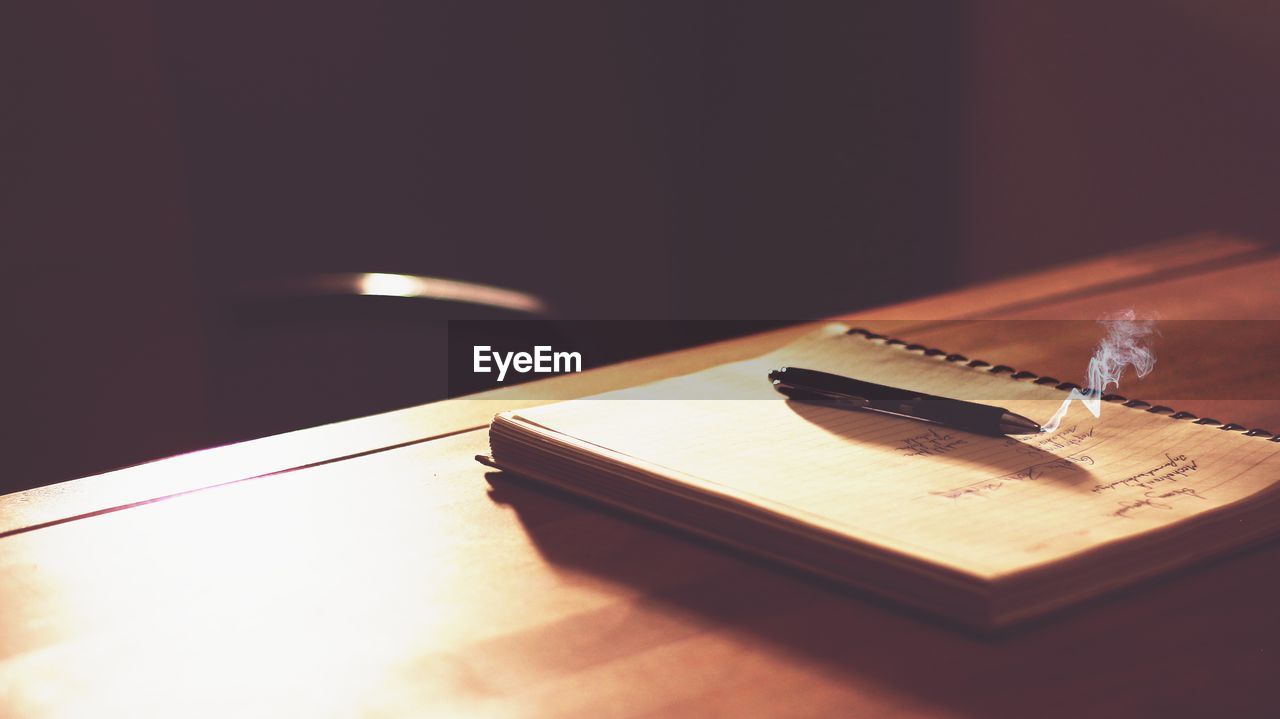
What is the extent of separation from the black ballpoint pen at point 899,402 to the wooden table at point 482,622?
16 centimetres

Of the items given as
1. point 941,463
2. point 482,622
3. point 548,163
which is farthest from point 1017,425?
point 548,163

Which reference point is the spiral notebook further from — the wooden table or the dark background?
the dark background

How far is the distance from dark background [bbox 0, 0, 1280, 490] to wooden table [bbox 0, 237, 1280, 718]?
652 millimetres

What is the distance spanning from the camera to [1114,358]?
1.04 meters

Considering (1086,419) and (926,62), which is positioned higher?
(926,62)

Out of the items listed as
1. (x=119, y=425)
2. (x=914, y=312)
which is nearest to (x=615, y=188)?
(x=119, y=425)

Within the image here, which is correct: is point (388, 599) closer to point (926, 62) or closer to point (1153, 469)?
point (1153, 469)

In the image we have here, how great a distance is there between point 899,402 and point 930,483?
129mm

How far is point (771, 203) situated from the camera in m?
3.31

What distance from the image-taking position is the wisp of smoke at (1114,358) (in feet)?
2.58

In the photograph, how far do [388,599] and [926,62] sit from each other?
289 cm
